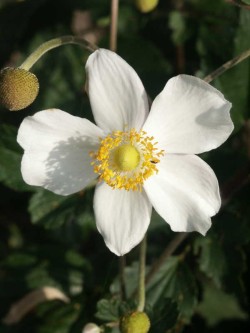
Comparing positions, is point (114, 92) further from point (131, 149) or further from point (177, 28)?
point (177, 28)

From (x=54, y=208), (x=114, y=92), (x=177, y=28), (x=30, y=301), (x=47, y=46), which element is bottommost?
(x=30, y=301)

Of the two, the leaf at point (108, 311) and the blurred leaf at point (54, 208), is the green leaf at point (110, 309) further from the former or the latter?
the blurred leaf at point (54, 208)

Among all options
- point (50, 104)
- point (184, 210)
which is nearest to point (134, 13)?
point (50, 104)

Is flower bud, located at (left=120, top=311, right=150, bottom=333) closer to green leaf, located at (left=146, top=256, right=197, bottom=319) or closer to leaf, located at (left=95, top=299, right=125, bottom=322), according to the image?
leaf, located at (left=95, top=299, right=125, bottom=322)

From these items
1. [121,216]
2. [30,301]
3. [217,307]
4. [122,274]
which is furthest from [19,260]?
[217,307]

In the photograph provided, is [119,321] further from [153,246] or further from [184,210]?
[153,246]
